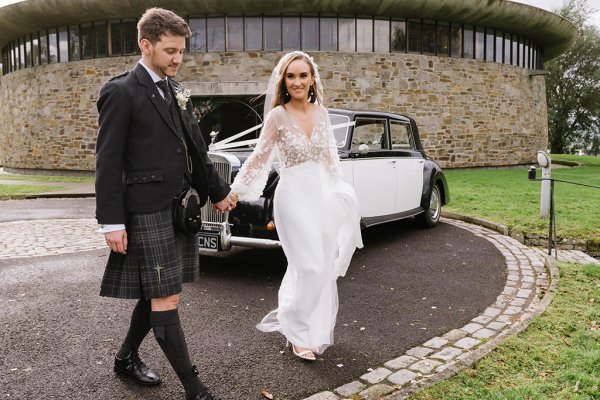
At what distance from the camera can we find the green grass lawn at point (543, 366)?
2.88 meters

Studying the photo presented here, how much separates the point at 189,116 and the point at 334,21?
18.0 metres

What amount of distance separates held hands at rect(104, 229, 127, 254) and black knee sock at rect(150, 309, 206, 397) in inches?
16.6

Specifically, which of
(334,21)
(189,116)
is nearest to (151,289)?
(189,116)

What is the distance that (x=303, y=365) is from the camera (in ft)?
11.0

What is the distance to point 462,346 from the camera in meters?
3.64

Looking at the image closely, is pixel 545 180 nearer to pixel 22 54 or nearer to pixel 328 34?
pixel 328 34

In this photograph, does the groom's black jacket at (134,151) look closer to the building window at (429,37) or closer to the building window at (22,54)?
the building window at (429,37)

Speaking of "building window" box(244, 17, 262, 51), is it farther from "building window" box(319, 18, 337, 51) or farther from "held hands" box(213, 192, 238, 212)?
"held hands" box(213, 192, 238, 212)

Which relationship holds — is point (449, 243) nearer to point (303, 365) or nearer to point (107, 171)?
point (303, 365)

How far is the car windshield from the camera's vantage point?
6492 mm

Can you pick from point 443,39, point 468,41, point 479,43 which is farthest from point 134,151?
point 479,43

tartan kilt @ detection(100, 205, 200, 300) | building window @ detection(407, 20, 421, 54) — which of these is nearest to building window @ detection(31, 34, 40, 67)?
building window @ detection(407, 20, 421, 54)

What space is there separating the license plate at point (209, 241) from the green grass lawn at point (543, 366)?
3.15 meters

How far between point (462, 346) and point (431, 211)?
5403mm
